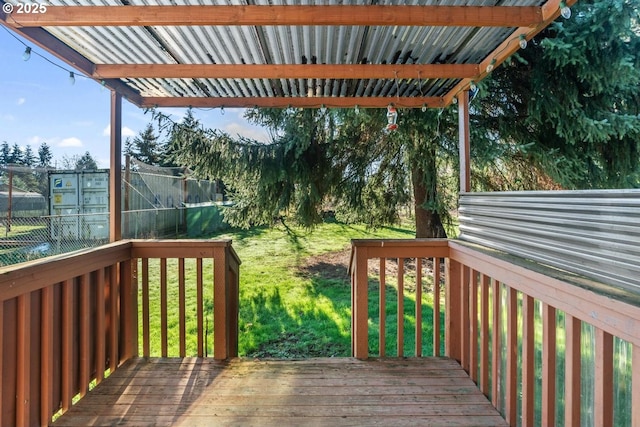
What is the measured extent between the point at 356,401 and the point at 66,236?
4.07 metres

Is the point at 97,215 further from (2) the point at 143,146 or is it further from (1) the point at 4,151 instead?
(2) the point at 143,146

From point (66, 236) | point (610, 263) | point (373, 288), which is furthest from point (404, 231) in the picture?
point (610, 263)

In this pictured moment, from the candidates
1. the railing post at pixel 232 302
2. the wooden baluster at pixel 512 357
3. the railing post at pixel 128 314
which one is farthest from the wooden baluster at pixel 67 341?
the wooden baluster at pixel 512 357

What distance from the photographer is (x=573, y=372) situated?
1.28 meters

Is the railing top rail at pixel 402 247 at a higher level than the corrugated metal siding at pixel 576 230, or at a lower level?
lower

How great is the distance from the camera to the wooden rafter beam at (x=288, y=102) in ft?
9.52

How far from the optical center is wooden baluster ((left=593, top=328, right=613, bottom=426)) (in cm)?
112

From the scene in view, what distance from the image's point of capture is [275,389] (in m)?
2.01

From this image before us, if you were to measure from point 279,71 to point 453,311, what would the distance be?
2.09 metres

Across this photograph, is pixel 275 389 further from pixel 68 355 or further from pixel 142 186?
pixel 142 186

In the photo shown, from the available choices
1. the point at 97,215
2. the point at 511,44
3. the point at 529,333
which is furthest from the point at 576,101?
the point at 97,215

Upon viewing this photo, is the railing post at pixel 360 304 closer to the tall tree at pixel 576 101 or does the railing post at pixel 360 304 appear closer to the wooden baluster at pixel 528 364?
the wooden baluster at pixel 528 364

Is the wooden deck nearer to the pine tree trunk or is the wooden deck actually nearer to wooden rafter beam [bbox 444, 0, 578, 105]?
wooden rafter beam [bbox 444, 0, 578, 105]

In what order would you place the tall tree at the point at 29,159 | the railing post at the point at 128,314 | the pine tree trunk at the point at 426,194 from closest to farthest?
the railing post at the point at 128,314 → the tall tree at the point at 29,159 → the pine tree trunk at the point at 426,194
